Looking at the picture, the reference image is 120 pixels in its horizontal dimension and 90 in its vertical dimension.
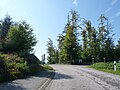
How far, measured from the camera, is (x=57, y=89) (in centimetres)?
1355

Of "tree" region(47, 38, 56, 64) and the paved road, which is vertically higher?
"tree" region(47, 38, 56, 64)

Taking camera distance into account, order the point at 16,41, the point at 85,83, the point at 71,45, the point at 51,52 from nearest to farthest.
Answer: the point at 85,83 < the point at 16,41 < the point at 71,45 < the point at 51,52

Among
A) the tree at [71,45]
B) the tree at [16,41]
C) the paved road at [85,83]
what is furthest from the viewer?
the tree at [71,45]

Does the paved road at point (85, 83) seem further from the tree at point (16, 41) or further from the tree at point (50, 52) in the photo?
the tree at point (50, 52)

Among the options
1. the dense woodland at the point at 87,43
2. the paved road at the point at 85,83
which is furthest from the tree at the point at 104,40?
the paved road at the point at 85,83

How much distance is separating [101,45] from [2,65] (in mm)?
60844

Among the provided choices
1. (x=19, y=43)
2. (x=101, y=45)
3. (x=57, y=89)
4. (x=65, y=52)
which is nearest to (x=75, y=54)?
(x=65, y=52)

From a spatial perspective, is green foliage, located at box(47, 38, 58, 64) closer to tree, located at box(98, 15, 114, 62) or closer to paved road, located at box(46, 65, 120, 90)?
tree, located at box(98, 15, 114, 62)

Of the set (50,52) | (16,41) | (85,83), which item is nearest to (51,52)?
(50,52)

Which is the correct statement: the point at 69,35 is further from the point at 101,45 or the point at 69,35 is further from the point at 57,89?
the point at 57,89

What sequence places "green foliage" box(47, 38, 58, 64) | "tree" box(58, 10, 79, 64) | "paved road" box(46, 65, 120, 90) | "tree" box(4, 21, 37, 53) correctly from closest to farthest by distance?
1. "paved road" box(46, 65, 120, 90)
2. "tree" box(4, 21, 37, 53)
3. "tree" box(58, 10, 79, 64)
4. "green foliage" box(47, 38, 58, 64)

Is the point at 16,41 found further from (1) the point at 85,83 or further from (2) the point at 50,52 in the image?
(2) the point at 50,52

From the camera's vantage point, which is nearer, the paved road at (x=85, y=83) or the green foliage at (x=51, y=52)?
the paved road at (x=85, y=83)

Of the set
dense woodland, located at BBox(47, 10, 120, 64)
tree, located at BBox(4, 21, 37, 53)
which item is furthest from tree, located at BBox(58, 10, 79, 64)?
tree, located at BBox(4, 21, 37, 53)
